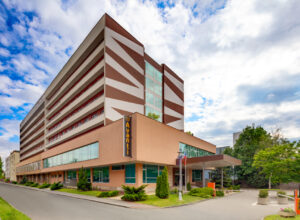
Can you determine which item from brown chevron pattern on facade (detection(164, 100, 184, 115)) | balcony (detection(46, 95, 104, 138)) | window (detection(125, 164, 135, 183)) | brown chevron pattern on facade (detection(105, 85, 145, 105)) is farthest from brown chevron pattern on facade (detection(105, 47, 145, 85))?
window (detection(125, 164, 135, 183))

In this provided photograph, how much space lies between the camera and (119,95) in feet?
121

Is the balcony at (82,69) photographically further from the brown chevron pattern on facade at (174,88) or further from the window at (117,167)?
the window at (117,167)

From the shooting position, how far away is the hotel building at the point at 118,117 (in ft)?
92.8

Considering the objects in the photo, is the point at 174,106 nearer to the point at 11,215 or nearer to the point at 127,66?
the point at 127,66

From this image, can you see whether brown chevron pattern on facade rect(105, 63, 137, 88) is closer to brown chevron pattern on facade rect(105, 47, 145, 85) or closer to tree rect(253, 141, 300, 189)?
brown chevron pattern on facade rect(105, 47, 145, 85)

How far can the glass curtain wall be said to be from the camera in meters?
45.3

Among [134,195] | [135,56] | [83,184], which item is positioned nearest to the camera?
[134,195]

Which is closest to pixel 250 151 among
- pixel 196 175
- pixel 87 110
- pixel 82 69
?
pixel 196 175

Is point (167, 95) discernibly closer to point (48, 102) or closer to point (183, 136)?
point (183, 136)

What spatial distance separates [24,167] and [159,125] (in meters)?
72.8

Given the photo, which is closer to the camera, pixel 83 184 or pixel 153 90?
pixel 83 184

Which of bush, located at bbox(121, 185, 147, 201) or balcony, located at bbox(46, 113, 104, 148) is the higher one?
balcony, located at bbox(46, 113, 104, 148)

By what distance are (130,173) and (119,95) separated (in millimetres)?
13459

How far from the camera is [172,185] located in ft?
121
